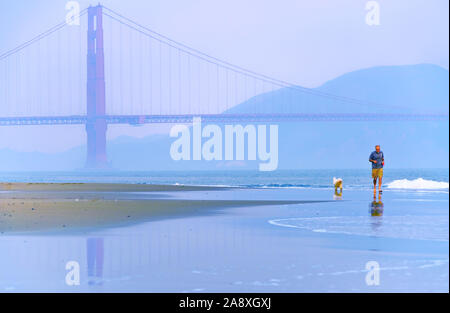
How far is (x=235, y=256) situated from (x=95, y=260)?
1.42m

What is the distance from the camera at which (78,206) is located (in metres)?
17.6

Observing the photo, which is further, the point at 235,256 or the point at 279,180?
the point at 279,180

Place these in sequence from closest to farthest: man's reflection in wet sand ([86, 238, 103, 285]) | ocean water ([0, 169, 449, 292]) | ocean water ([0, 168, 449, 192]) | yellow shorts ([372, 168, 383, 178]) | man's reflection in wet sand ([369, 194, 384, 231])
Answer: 1. ocean water ([0, 169, 449, 292])
2. man's reflection in wet sand ([86, 238, 103, 285])
3. man's reflection in wet sand ([369, 194, 384, 231])
4. yellow shorts ([372, 168, 383, 178])
5. ocean water ([0, 168, 449, 192])

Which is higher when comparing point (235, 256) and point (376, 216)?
point (235, 256)

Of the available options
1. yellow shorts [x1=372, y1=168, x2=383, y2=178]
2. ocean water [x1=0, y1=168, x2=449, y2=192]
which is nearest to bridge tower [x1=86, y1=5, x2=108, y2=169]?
ocean water [x1=0, y1=168, x2=449, y2=192]

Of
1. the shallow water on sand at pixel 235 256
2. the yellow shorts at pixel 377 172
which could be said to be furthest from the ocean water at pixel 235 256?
the yellow shorts at pixel 377 172

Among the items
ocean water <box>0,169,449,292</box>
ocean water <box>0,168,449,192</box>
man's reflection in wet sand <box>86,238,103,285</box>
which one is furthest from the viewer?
ocean water <box>0,168,449,192</box>

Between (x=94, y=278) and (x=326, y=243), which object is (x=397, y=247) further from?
(x=94, y=278)

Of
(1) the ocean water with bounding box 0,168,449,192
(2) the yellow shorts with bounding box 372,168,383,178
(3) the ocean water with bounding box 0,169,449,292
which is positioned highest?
(2) the yellow shorts with bounding box 372,168,383,178

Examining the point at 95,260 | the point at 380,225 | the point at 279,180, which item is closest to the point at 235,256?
the point at 95,260

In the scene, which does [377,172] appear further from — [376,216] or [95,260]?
[95,260]

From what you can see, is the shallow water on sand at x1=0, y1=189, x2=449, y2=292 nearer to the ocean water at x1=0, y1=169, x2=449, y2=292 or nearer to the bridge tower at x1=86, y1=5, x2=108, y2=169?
the ocean water at x1=0, y1=169, x2=449, y2=292

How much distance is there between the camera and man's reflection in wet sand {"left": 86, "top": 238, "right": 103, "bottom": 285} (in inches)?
262

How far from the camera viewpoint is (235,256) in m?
8.30
